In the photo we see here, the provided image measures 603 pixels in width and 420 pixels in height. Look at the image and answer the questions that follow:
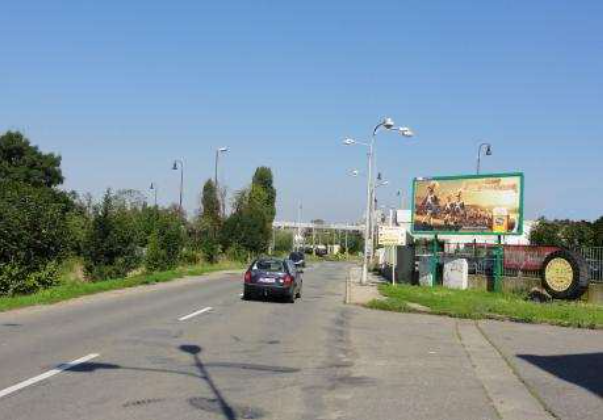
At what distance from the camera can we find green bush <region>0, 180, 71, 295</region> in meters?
24.8

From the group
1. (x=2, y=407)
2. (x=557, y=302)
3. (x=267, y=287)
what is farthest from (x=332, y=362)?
(x=557, y=302)

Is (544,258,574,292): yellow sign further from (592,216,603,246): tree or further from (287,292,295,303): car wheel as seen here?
(592,216,603,246): tree

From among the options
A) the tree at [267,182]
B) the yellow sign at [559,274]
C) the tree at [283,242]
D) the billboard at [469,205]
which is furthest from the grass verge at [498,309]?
the tree at [283,242]

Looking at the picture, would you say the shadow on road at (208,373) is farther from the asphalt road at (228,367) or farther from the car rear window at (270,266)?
the car rear window at (270,266)

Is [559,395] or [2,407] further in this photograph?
[559,395]

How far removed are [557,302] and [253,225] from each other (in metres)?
41.9

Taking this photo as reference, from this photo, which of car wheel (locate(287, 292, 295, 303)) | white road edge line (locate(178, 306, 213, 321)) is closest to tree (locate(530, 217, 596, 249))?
car wheel (locate(287, 292, 295, 303))

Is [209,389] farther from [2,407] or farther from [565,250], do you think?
[565,250]

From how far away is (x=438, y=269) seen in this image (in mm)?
39438

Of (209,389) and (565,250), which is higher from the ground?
(565,250)

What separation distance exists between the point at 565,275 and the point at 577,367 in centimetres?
1778

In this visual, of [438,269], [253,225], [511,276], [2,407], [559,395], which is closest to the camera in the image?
[2,407]

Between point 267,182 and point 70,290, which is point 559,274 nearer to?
point 70,290

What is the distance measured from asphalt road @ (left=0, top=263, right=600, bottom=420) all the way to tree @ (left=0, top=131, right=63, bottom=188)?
55.9 m
